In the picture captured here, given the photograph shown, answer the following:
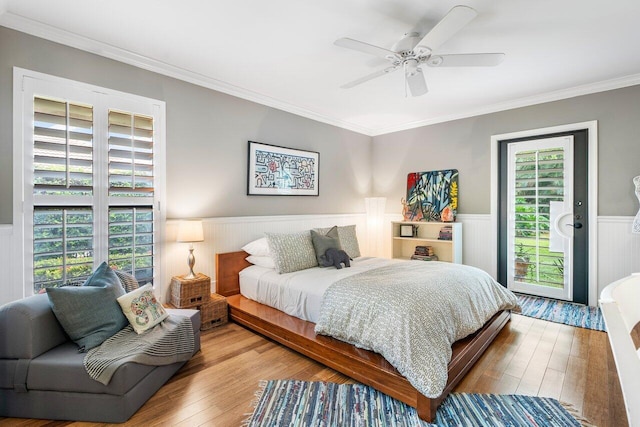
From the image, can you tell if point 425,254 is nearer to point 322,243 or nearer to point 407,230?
point 407,230

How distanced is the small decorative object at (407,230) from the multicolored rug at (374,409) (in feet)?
10.4

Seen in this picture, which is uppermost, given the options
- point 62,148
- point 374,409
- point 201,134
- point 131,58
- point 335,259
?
point 131,58

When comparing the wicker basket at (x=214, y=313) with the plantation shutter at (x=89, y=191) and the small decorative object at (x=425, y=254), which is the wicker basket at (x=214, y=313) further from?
the small decorative object at (x=425, y=254)

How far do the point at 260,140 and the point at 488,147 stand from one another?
3.15 meters

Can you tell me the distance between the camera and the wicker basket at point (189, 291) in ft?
9.59

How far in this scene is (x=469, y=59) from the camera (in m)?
2.44

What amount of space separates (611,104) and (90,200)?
17.9ft

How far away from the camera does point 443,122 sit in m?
4.79

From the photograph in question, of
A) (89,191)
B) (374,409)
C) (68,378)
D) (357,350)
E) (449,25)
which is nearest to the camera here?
(68,378)

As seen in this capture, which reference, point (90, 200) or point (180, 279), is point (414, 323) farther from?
point (90, 200)

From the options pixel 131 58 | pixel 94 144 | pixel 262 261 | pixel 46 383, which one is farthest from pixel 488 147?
pixel 46 383

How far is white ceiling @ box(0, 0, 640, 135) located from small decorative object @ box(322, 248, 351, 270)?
190 cm

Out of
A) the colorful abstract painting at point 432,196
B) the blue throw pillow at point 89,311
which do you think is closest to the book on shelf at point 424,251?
the colorful abstract painting at point 432,196

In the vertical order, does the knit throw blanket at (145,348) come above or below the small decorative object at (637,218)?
below
